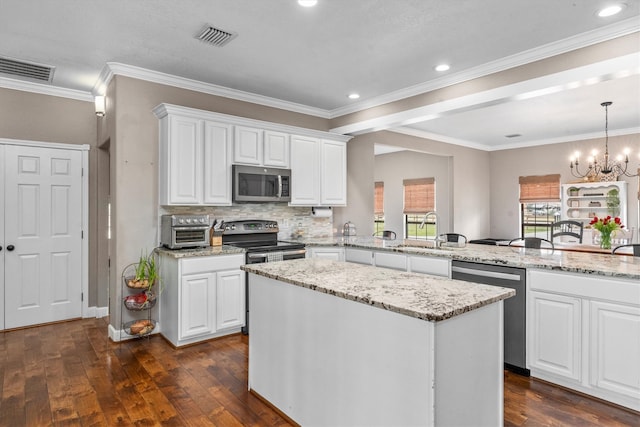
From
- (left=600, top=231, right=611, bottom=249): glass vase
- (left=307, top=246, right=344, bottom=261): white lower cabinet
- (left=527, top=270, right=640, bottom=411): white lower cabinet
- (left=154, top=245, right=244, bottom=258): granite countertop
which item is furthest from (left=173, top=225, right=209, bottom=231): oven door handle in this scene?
(left=600, top=231, right=611, bottom=249): glass vase

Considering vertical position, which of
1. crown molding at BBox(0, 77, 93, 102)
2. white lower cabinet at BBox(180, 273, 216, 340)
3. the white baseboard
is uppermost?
crown molding at BBox(0, 77, 93, 102)

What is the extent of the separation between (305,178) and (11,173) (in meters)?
3.36

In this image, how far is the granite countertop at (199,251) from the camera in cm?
361

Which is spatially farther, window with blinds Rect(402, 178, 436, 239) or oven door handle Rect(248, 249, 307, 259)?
window with blinds Rect(402, 178, 436, 239)

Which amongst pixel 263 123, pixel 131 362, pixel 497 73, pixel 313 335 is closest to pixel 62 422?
pixel 131 362

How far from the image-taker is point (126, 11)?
2.81 metres

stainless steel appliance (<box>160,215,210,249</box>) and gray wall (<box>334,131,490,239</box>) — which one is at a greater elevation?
gray wall (<box>334,131,490,239</box>)

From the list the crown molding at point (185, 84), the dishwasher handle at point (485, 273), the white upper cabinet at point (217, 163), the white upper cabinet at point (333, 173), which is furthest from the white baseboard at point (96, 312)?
the dishwasher handle at point (485, 273)

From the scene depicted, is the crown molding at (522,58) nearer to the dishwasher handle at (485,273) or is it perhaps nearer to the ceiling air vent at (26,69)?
the dishwasher handle at (485,273)

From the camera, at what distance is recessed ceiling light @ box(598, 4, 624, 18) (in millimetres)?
2684

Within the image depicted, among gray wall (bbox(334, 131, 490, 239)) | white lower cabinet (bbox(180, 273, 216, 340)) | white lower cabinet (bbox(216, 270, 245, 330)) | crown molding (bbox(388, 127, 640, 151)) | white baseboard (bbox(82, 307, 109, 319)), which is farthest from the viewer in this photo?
crown molding (bbox(388, 127, 640, 151))

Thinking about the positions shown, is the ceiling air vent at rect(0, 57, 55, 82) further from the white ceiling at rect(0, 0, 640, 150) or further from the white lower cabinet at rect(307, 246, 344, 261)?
the white lower cabinet at rect(307, 246, 344, 261)

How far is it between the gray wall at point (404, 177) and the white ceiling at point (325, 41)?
3754mm

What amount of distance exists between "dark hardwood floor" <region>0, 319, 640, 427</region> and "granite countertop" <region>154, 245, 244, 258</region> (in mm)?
892
